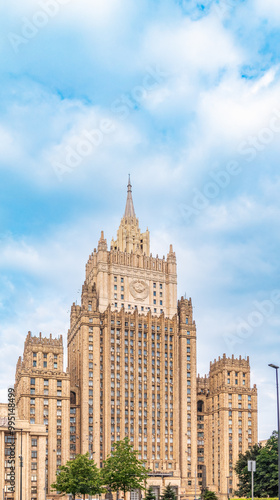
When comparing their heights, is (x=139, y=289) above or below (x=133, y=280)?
below

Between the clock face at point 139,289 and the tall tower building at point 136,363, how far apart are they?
0.28 metres

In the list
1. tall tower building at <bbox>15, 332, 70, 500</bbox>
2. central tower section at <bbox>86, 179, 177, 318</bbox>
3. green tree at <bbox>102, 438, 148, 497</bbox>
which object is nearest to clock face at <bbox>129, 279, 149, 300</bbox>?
central tower section at <bbox>86, 179, 177, 318</bbox>

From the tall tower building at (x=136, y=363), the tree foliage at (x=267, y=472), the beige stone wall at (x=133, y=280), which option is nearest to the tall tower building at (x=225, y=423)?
the tall tower building at (x=136, y=363)

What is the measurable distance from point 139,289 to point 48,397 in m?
37.0

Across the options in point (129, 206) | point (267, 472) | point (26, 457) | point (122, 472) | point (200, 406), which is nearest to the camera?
point (122, 472)

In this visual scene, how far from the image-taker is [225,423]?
17025 cm

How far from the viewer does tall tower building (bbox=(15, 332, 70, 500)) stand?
150375mm

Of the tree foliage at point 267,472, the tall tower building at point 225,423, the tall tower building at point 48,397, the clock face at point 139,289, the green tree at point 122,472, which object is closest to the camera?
the tree foliage at point 267,472

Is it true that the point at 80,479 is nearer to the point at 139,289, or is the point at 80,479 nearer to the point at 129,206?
the point at 139,289

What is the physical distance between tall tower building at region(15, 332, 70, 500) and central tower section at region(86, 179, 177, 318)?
19.1 metres

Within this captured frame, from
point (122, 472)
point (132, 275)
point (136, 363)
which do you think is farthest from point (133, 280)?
point (122, 472)

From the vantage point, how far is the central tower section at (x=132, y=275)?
555 ft

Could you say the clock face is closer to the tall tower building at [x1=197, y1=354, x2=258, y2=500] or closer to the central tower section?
the central tower section

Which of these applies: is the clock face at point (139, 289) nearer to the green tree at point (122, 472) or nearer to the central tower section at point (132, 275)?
the central tower section at point (132, 275)
